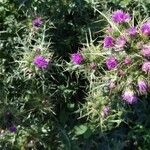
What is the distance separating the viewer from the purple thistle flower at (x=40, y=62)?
2445 mm

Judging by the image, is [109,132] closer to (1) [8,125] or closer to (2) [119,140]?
(2) [119,140]

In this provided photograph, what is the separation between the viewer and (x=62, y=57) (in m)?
3.03

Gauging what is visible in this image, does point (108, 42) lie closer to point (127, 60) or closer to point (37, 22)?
point (127, 60)

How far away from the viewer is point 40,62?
8.03 ft

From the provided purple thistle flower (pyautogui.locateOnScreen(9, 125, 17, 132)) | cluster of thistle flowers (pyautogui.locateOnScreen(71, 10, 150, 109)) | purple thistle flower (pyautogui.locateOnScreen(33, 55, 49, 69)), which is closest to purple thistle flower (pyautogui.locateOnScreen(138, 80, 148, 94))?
cluster of thistle flowers (pyautogui.locateOnScreen(71, 10, 150, 109))

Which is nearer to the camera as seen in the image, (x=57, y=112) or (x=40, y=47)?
(x=40, y=47)

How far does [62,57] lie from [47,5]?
42 centimetres

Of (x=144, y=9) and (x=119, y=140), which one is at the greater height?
(x=144, y=9)

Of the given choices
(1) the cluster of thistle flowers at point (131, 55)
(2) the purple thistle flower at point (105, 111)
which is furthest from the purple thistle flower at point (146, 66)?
(2) the purple thistle flower at point (105, 111)

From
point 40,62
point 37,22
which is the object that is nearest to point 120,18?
point 40,62

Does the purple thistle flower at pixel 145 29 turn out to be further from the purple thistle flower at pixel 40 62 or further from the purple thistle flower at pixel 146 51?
the purple thistle flower at pixel 40 62

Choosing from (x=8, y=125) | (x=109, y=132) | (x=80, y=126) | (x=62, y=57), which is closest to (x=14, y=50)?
(x=62, y=57)

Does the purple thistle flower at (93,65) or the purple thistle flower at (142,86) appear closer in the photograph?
the purple thistle flower at (142,86)

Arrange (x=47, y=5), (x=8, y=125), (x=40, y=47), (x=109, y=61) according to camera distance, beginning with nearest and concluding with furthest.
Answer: (x=109, y=61)
(x=40, y=47)
(x=8, y=125)
(x=47, y=5)
